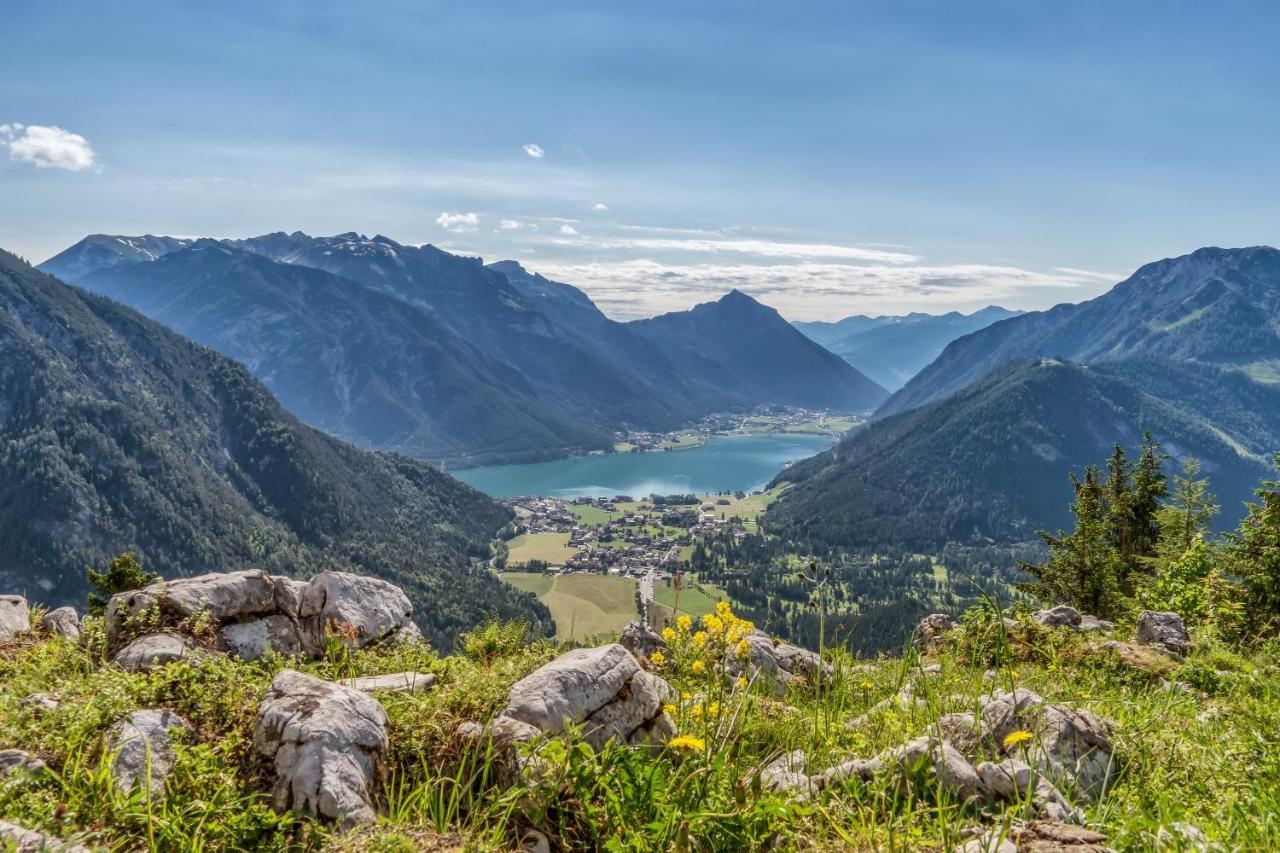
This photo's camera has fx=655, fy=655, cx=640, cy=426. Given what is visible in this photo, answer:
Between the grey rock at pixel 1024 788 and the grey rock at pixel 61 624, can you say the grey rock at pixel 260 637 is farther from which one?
the grey rock at pixel 1024 788

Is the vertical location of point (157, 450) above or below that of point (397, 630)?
below

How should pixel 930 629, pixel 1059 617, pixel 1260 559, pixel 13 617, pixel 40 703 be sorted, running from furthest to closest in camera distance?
1. pixel 1260 559
2. pixel 930 629
3. pixel 1059 617
4. pixel 13 617
5. pixel 40 703

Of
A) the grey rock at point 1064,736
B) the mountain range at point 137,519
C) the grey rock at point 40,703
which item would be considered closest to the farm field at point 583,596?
the mountain range at point 137,519

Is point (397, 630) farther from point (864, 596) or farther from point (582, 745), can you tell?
point (864, 596)

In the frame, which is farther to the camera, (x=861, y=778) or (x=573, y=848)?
(x=861, y=778)

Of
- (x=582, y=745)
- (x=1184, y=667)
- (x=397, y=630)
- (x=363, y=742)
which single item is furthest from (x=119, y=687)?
(x=1184, y=667)

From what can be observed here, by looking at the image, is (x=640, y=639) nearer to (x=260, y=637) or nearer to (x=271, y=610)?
(x=271, y=610)

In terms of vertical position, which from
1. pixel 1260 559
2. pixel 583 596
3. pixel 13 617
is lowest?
pixel 583 596

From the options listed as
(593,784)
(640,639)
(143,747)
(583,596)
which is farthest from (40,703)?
(583,596)
